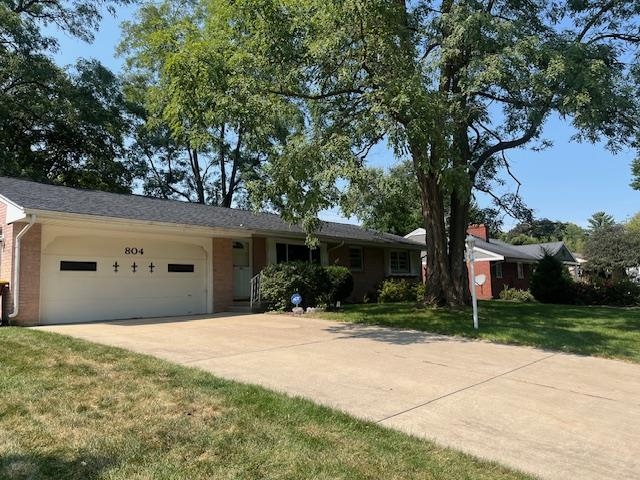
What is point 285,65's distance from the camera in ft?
38.7

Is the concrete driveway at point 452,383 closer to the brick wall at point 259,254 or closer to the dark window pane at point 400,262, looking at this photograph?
the brick wall at point 259,254

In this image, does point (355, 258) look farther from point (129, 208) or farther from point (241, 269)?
point (129, 208)

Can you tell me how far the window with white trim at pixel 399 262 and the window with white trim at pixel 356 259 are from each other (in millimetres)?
2376

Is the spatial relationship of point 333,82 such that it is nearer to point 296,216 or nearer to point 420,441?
point 296,216

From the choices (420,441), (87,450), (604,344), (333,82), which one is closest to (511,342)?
(604,344)

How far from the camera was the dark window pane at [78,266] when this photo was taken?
509 inches

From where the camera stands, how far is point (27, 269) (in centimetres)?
1198

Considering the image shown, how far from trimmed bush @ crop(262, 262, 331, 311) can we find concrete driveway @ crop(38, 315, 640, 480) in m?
4.24

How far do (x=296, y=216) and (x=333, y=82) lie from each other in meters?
3.72

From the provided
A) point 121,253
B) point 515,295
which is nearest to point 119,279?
point 121,253

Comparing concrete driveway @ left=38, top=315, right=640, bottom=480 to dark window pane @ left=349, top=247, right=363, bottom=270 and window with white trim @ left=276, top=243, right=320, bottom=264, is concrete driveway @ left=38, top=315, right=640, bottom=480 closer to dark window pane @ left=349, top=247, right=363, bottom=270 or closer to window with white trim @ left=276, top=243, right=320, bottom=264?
window with white trim @ left=276, top=243, right=320, bottom=264

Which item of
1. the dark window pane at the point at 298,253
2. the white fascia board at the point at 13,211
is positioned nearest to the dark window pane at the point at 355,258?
the dark window pane at the point at 298,253

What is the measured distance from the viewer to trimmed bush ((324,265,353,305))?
16.9 meters

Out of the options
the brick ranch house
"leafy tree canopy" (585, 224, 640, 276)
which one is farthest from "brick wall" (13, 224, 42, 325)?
"leafy tree canopy" (585, 224, 640, 276)
